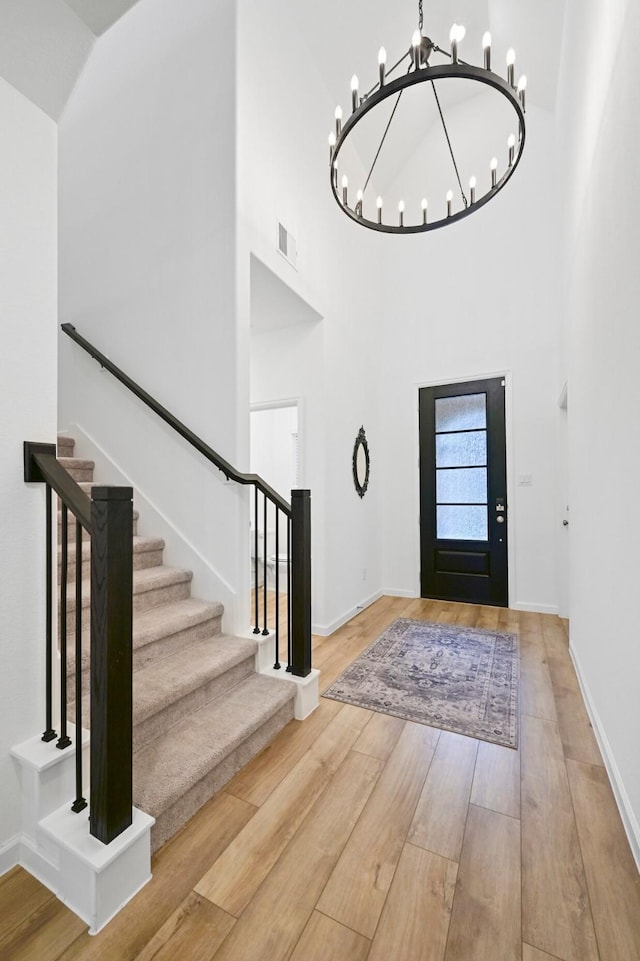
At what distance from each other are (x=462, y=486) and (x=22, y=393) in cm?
399

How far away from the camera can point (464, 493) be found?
14.5 ft

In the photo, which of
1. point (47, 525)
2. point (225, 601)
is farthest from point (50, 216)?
point (225, 601)

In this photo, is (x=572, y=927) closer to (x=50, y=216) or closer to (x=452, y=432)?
(x=50, y=216)

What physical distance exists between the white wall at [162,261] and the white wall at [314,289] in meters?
0.19

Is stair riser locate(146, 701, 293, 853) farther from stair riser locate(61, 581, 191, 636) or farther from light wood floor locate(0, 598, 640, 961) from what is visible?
stair riser locate(61, 581, 191, 636)

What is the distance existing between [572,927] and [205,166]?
387 centimetres

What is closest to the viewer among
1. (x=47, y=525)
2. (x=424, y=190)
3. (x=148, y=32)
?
(x=47, y=525)

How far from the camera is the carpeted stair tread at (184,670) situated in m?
1.69

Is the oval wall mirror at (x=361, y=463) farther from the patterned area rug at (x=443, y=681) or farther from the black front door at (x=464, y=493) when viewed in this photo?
the patterned area rug at (x=443, y=681)

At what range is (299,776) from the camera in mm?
1738

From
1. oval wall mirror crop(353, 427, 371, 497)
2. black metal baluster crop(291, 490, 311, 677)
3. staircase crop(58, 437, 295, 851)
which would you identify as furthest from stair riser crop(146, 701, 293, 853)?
oval wall mirror crop(353, 427, 371, 497)

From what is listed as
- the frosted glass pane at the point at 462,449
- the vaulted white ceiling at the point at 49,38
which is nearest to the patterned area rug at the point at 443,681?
the frosted glass pane at the point at 462,449

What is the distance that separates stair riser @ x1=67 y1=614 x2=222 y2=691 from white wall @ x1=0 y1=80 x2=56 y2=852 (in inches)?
12.3

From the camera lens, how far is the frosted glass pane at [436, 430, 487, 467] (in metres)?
4.34
